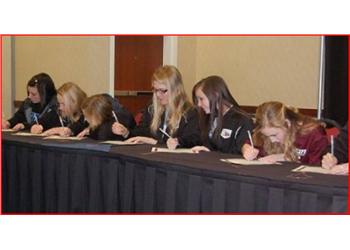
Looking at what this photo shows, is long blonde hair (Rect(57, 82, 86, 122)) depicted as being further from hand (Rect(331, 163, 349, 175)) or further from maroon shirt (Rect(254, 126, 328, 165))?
hand (Rect(331, 163, 349, 175))

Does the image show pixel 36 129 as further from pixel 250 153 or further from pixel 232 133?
pixel 250 153

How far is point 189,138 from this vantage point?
2.82 meters

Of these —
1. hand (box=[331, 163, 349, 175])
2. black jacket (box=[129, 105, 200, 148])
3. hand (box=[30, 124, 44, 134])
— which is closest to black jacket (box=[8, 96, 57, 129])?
hand (box=[30, 124, 44, 134])

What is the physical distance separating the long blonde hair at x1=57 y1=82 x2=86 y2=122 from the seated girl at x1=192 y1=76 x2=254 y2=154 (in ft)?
3.26

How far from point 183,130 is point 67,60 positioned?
2285 millimetres

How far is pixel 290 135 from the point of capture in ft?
7.59

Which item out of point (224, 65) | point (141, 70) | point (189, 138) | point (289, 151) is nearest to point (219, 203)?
point (289, 151)

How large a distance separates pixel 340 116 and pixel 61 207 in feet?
6.40

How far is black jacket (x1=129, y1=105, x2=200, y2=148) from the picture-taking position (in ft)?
9.27

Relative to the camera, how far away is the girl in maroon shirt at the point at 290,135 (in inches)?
89.9

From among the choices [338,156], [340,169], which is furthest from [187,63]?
[340,169]

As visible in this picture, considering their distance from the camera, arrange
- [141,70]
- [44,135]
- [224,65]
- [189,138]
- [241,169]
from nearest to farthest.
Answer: [241,169]
[189,138]
[44,135]
[224,65]
[141,70]
